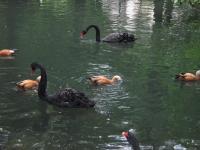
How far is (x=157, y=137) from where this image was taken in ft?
38.1

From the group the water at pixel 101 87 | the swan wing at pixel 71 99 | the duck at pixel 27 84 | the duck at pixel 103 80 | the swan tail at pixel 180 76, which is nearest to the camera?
the water at pixel 101 87

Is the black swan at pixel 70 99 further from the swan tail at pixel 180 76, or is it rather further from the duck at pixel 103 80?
the swan tail at pixel 180 76

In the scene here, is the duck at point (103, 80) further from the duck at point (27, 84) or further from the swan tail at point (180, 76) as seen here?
the swan tail at point (180, 76)

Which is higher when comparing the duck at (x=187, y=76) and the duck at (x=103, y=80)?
the duck at (x=103, y=80)

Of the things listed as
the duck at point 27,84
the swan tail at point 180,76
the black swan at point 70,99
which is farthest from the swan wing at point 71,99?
the swan tail at point 180,76

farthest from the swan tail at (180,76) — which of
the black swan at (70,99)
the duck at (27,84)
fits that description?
the duck at (27,84)

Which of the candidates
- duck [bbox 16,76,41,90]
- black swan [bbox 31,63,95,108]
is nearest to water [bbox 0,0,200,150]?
black swan [bbox 31,63,95,108]

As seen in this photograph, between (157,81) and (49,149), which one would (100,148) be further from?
(157,81)

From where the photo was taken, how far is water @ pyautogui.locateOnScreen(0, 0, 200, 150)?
1159cm

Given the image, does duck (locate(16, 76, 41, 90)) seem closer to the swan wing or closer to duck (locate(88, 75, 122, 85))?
the swan wing

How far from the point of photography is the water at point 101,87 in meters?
11.6

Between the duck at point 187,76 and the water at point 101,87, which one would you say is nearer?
the water at point 101,87

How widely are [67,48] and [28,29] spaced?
4.71m

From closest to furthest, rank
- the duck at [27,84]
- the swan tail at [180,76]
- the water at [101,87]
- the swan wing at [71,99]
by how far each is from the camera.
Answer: the water at [101,87]
the swan wing at [71,99]
the duck at [27,84]
the swan tail at [180,76]
